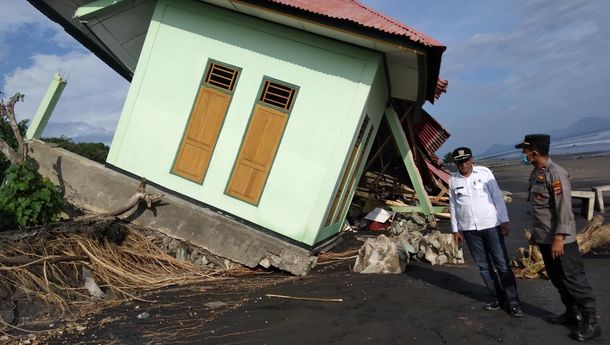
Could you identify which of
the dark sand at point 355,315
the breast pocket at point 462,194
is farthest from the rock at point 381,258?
the breast pocket at point 462,194

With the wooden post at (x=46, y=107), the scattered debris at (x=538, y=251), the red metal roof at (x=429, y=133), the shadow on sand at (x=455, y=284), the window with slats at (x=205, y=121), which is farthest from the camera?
the red metal roof at (x=429, y=133)

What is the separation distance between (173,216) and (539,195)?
597 centimetres

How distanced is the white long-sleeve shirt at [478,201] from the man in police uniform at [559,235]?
0.52m

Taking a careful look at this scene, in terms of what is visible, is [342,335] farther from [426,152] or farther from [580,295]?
[426,152]

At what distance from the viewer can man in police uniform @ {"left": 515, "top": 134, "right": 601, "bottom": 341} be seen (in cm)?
432

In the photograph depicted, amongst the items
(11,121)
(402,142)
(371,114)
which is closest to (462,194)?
(371,114)

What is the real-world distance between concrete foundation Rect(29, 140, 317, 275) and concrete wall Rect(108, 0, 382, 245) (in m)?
0.32

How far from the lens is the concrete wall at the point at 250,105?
317 inches

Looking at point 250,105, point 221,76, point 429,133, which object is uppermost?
point 429,133

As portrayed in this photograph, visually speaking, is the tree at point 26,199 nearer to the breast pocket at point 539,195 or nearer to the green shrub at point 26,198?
the green shrub at point 26,198

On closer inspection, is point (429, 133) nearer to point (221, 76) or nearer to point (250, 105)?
point (250, 105)

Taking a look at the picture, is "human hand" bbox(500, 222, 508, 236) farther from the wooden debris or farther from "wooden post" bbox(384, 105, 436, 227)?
"wooden post" bbox(384, 105, 436, 227)

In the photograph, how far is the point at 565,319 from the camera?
4.67 meters

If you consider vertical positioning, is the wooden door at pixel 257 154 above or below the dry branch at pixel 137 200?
above
